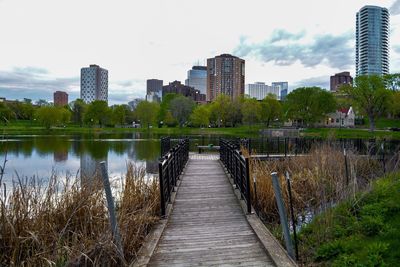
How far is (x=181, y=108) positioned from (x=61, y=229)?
2834 inches

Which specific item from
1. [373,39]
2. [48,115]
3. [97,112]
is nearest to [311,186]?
[48,115]

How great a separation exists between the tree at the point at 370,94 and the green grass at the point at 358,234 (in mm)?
54192

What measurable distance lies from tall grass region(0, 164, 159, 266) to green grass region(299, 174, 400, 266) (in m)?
3.08

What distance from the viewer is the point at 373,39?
155 metres

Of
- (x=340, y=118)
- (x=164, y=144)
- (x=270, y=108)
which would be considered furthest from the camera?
(x=340, y=118)

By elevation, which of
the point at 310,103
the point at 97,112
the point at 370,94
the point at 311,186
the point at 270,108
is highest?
the point at 370,94

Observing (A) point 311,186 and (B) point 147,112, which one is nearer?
(A) point 311,186

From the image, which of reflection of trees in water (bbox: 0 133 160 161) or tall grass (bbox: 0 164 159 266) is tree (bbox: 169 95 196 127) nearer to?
reflection of trees in water (bbox: 0 133 160 161)

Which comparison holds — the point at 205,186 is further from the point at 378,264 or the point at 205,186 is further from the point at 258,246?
the point at 378,264

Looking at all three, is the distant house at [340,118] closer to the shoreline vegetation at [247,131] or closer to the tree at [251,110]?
the shoreline vegetation at [247,131]

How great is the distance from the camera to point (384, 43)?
515 ft

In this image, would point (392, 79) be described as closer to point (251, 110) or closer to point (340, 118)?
point (340, 118)

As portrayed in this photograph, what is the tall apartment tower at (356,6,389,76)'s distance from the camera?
150875 mm

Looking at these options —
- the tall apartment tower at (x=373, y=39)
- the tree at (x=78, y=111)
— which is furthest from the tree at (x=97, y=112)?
the tall apartment tower at (x=373, y=39)
